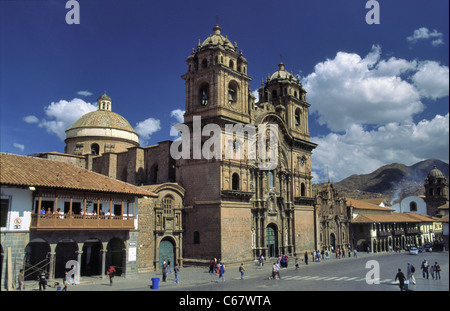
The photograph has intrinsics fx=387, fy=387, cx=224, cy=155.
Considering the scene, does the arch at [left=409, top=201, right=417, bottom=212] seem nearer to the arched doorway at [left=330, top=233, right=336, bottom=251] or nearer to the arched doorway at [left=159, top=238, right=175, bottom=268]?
the arched doorway at [left=330, top=233, right=336, bottom=251]

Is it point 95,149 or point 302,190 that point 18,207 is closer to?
point 95,149

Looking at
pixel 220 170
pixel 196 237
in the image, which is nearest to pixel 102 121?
pixel 220 170

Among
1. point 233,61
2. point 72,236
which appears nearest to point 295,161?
point 233,61

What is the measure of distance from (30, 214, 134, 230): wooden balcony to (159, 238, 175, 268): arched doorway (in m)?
8.00

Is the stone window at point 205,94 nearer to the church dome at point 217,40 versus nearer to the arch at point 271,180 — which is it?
the church dome at point 217,40

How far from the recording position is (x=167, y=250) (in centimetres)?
3888

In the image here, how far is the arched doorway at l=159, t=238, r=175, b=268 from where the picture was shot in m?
38.1

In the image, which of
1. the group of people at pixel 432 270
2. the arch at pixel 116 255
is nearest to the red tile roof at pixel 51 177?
the arch at pixel 116 255

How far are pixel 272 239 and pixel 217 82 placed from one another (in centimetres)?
2053

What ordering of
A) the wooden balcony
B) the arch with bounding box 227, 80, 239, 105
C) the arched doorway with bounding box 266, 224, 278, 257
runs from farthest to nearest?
the arched doorway with bounding box 266, 224, 278, 257 < the arch with bounding box 227, 80, 239, 105 < the wooden balcony

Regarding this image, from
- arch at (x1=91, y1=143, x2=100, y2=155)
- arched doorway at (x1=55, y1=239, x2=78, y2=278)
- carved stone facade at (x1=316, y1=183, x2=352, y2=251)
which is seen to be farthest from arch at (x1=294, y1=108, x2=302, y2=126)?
arched doorway at (x1=55, y1=239, x2=78, y2=278)

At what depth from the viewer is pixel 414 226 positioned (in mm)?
77500
